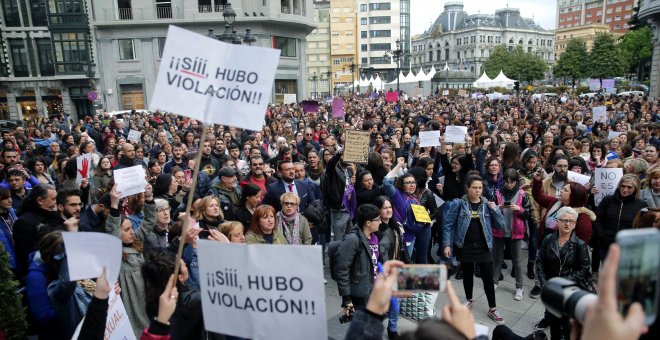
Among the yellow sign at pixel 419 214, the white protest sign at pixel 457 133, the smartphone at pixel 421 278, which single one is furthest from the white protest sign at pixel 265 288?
the white protest sign at pixel 457 133

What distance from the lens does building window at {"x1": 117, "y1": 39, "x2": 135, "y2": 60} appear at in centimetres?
3741

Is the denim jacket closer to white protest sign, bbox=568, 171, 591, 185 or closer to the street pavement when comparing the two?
the street pavement

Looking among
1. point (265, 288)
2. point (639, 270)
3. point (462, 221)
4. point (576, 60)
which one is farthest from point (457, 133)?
point (576, 60)

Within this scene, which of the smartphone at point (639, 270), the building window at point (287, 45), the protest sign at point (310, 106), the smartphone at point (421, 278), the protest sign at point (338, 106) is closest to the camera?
the smartphone at point (639, 270)

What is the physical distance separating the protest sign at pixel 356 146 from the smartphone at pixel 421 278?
444cm

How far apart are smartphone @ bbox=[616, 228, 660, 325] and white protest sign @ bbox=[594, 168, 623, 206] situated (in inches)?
215

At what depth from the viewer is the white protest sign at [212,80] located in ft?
10.0

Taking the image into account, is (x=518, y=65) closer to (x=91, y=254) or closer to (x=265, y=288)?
(x=265, y=288)

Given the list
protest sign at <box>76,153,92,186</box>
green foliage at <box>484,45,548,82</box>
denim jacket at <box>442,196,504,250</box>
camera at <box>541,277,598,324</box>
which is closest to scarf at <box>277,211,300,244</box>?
denim jacket at <box>442,196,504,250</box>

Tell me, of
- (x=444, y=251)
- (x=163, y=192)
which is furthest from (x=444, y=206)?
(x=163, y=192)

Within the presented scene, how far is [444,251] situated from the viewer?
17.4ft

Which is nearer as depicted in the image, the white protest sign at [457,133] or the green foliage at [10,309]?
the green foliage at [10,309]

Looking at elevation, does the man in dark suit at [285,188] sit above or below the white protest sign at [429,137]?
below

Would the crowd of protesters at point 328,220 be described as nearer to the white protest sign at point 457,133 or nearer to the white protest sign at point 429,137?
the white protest sign at point 457,133
